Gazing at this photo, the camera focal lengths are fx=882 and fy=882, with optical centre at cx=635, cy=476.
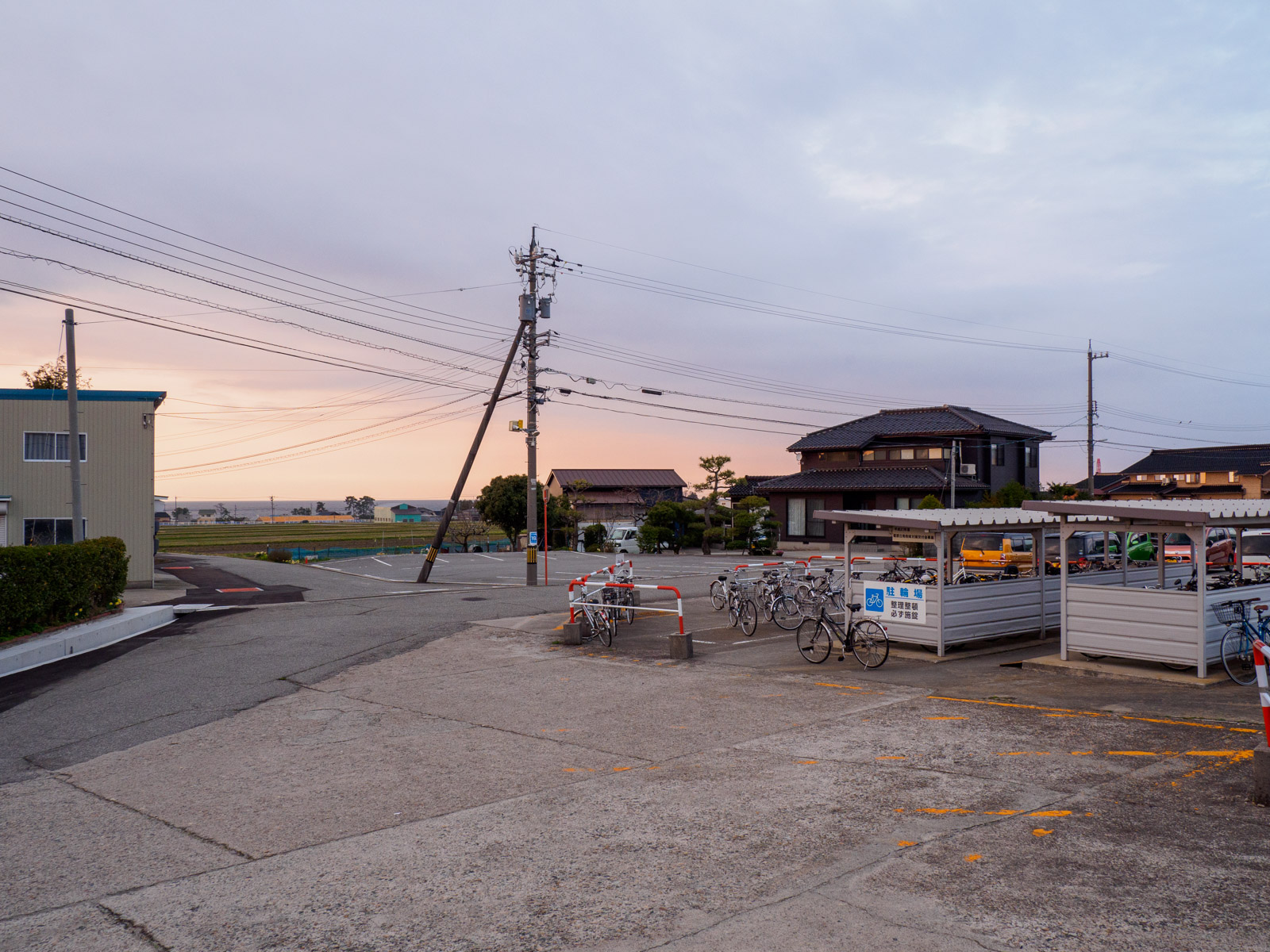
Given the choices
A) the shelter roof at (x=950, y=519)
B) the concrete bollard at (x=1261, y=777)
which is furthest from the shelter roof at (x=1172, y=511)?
the concrete bollard at (x=1261, y=777)

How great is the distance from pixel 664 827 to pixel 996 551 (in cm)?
2171

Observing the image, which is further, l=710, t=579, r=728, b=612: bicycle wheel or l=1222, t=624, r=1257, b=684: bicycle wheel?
l=710, t=579, r=728, b=612: bicycle wheel

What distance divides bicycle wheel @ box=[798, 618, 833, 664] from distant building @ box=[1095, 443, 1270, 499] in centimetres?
5146

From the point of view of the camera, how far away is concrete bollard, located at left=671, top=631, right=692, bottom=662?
14.5 meters

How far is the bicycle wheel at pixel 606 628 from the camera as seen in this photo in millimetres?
15945

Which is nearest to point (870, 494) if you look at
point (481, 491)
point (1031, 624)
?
point (481, 491)

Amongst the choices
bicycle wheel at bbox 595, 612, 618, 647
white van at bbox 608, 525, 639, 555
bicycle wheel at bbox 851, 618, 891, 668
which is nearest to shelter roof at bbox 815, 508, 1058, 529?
bicycle wheel at bbox 851, 618, 891, 668

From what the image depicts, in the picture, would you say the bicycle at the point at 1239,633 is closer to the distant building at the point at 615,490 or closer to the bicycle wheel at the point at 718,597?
the bicycle wheel at the point at 718,597

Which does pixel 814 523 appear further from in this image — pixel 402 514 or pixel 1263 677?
pixel 402 514

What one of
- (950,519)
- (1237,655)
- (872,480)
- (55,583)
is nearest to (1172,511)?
(1237,655)

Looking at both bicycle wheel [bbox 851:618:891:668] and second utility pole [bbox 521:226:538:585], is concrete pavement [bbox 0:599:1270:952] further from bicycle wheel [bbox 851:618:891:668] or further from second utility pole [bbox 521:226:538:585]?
second utility pole [bbox 521:226:538:585]

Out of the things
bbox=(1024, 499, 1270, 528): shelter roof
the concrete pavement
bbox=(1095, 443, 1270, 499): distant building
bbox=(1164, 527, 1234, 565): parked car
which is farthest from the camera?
bbox=(1095, 443, 1270, 499): distant building

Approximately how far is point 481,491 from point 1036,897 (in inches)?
2409

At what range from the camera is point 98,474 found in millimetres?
30109
